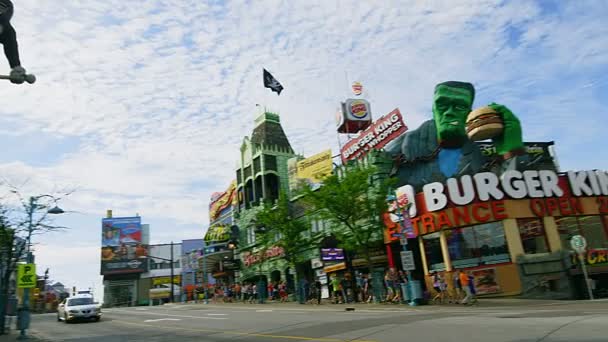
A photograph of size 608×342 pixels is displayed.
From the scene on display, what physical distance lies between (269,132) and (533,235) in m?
35.1

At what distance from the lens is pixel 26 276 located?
18.9 metres

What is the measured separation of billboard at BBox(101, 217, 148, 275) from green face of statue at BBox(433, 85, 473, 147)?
251 ft

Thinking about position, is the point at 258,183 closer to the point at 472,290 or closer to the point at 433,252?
the point at 433,252

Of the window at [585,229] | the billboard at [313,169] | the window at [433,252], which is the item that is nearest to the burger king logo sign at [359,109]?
the billboard at [313,169]

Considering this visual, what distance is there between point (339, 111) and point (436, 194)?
19.7 meters

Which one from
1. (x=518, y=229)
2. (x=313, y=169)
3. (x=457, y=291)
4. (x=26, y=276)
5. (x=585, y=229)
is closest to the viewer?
(x=26, y=276)

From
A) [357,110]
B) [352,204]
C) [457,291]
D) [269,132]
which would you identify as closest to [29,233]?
[352,204]

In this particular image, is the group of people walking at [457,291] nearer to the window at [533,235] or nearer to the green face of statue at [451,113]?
the window at [533,235]

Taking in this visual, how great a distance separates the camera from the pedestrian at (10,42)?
5996mm

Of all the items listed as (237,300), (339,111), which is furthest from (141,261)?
(339,111)

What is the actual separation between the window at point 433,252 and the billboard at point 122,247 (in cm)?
7809

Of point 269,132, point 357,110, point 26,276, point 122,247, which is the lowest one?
point 26,276

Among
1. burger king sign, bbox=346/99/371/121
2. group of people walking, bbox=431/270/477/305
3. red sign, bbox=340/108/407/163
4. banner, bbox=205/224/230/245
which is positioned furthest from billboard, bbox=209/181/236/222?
group of people walking, bbox=431/270/477/305

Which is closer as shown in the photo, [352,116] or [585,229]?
[585,229]
